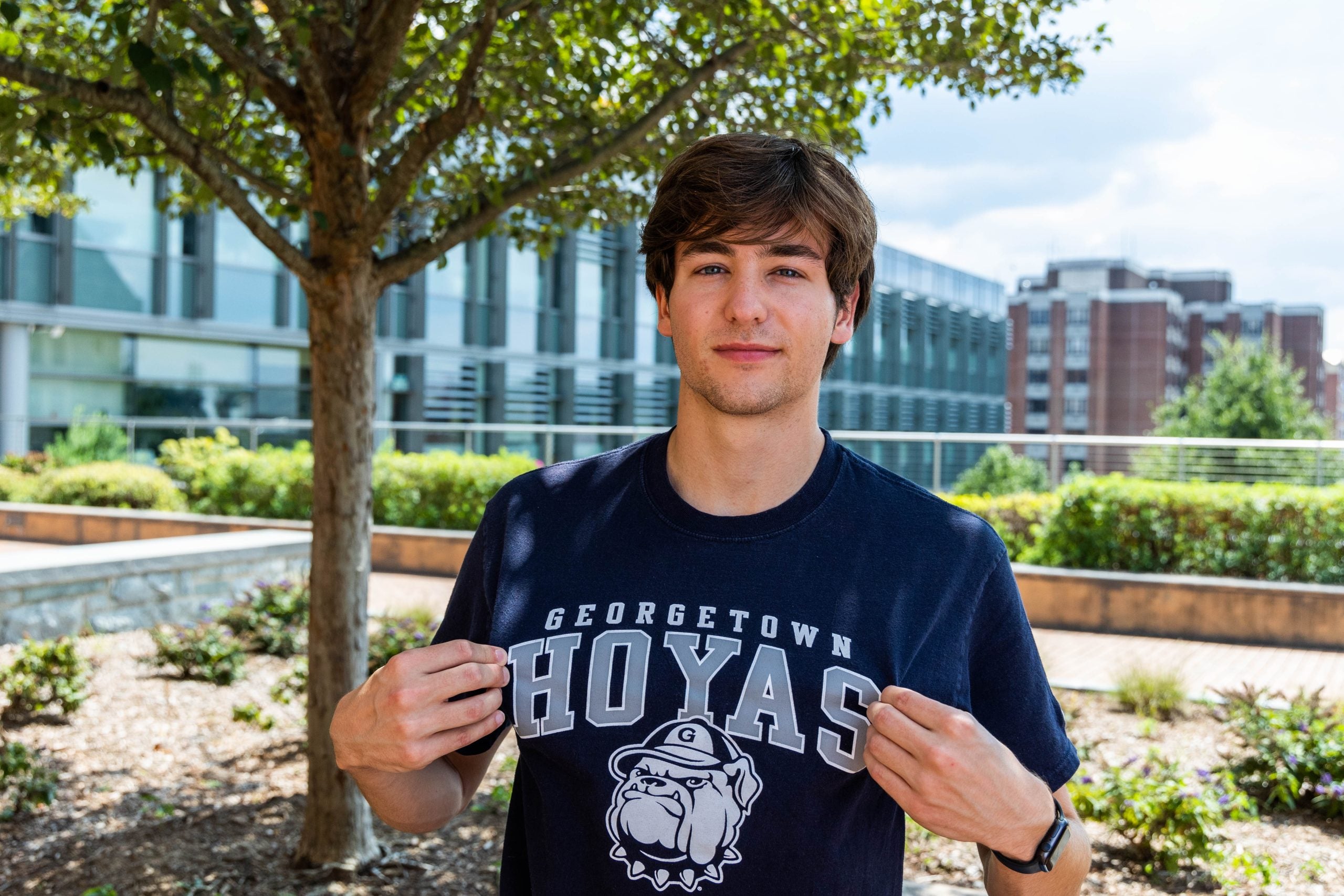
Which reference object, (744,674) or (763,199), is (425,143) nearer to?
(763,199)

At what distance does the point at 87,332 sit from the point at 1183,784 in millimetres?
18990

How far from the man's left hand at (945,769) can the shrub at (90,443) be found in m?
16.4

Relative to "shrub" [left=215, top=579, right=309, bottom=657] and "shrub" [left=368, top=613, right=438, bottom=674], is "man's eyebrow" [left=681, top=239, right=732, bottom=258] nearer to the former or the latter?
"shrub" [left=368, top=613, right=438, bottom=674]

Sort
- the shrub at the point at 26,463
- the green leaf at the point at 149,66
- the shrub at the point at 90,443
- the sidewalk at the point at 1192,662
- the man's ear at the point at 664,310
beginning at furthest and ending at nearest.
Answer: the shrub at the point at 90,443 → the shrub at the point at 26,463 → the sidewalk at the point at 1192,662 → the green leaf at the point at 149,66 → the man's ear at the point at 664,310

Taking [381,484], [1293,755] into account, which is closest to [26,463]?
[381,484]

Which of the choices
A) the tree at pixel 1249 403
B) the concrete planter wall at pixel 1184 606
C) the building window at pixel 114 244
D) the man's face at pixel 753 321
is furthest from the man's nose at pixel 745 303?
the tree at pixel 1249 403

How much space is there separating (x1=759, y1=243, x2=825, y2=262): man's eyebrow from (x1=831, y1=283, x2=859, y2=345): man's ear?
15cm

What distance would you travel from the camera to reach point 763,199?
64.2 inches

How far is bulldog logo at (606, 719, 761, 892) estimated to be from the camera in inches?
58.5

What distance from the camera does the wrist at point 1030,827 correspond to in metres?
1.45

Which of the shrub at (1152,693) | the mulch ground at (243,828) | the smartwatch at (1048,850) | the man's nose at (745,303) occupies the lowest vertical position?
the mulch ground at (243,828)

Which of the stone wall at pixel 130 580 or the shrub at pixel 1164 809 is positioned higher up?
the stone wall at pixel 130 580

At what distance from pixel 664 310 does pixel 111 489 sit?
1304 centimetres

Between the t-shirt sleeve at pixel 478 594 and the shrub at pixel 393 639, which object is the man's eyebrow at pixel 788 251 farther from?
the shrub at pixel 393 639
